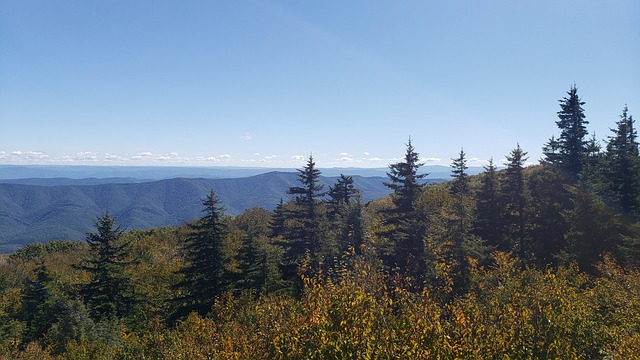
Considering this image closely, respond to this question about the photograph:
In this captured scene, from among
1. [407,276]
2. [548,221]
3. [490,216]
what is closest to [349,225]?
[490,216]

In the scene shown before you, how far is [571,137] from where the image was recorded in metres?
39.9

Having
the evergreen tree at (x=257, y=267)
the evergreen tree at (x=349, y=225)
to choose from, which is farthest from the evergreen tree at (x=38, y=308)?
the evergreen tree at (x=349, y=225)

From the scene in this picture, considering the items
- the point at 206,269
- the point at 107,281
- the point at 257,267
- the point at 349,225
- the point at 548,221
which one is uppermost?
the point at 548,221

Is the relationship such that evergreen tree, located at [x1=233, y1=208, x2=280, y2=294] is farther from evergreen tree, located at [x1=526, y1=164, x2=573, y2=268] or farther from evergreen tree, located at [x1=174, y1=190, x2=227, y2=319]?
evergreen tree, located at [x1=526, y1=164, x2=573, y2=268]

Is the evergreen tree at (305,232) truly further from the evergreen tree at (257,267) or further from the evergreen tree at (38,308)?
the evergreen tree at (38,308)

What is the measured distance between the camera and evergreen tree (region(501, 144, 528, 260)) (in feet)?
108

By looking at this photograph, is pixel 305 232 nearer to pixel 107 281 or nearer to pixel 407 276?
pixel 407 276

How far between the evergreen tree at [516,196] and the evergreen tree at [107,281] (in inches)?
1457

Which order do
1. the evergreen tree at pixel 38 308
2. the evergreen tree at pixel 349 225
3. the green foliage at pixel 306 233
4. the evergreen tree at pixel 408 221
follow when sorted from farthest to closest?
1. the green foliage at pixel 306 233
2. the evergreen tree at pixel 349 225
3. the evergreen tree at pixel 38 308
4. the evergreen tree at pixel 408 221

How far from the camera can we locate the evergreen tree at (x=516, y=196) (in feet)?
108

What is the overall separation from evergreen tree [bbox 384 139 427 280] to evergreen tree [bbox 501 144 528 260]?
9.04m

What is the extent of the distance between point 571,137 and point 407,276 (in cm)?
3199

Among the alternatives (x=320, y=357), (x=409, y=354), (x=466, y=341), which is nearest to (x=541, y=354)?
(x=466, y=341)

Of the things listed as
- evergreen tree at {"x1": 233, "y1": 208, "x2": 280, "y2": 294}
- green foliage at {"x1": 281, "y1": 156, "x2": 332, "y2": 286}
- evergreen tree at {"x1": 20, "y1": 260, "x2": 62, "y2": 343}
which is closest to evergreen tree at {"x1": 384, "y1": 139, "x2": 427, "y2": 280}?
green foliage at {"x1": 281, "y1": 156, "x2": 332, "y2": 286}
